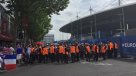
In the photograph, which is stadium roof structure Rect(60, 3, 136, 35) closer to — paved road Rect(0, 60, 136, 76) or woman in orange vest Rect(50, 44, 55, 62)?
woman in orange vest Rect(50, 44, 55, 62)

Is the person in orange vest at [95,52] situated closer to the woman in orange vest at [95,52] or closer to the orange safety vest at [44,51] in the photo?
the woman in orange vest at [95,52]

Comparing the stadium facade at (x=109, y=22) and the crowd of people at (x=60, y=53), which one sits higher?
the stadium facade at (x=109, y=22)

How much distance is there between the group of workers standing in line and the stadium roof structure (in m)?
47.8

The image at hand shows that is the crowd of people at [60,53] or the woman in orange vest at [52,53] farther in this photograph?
the woman in orange vest at [52,53]

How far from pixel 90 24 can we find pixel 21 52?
3392 inches

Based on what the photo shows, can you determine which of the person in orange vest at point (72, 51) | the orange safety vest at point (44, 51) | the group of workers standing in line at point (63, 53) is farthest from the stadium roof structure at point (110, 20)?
the orange safety vest at point (44, 51)

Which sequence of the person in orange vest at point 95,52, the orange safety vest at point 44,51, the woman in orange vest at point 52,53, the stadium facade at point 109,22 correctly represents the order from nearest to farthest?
the woman in orange vest at point 52,53 < the orange safety vest at point 44,51 < the person in orange vest at point 95,52 < the stadium facade at point 109,22

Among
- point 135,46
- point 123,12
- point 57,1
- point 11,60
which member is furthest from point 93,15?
point 11,60

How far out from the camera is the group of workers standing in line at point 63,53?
1105 inches

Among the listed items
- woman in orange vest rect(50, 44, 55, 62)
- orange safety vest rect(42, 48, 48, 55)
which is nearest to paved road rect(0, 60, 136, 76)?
woman in orange vest rect(50, 44, 55, 62)

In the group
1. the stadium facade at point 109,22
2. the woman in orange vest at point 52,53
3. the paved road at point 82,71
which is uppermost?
the stadium facade at point 109,22

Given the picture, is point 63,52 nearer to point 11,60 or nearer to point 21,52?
point 21,52

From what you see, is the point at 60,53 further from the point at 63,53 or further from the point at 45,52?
the point at 45,52

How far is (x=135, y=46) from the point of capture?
96.1ft
